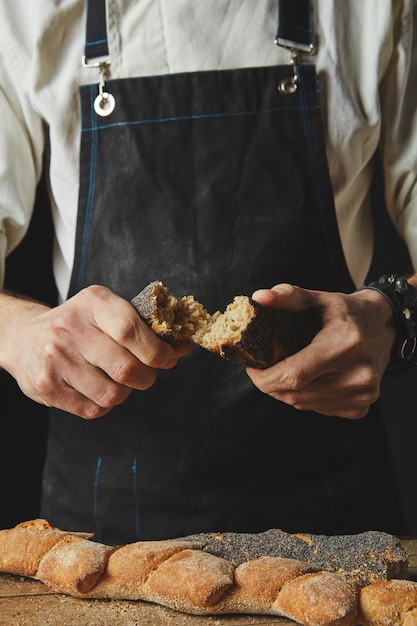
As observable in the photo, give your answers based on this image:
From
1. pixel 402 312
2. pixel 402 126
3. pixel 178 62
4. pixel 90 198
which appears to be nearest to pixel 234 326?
pixel 402 312

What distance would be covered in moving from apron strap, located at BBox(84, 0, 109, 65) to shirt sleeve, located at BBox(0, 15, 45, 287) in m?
0.15

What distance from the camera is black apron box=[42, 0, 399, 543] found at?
5.78 ft

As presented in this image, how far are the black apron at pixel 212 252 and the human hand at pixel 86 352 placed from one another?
32 centimetres

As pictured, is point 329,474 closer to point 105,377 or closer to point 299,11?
point 105,377

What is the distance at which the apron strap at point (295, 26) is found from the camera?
5.77 ft

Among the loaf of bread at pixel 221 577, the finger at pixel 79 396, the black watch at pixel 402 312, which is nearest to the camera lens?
the loaf of bread at pixel 221 577

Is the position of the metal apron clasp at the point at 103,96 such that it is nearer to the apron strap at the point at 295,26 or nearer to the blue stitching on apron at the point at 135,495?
the apron strap at the point at 295,26

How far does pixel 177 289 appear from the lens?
5.76 feet

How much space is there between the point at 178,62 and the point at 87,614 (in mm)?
1188

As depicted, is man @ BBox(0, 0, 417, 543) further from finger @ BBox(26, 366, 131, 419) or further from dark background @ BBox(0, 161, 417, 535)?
dark background @ BBox(0, 161, 417, 535)

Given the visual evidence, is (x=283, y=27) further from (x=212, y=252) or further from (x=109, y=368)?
(x=109, y=368)

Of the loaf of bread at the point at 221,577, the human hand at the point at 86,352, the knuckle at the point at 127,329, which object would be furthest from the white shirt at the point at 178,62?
the loaf of bread at the point at 221,577

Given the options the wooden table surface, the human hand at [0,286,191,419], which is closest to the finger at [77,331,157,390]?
the human hand at [0,286,191,419]

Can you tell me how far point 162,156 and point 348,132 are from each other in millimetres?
436
